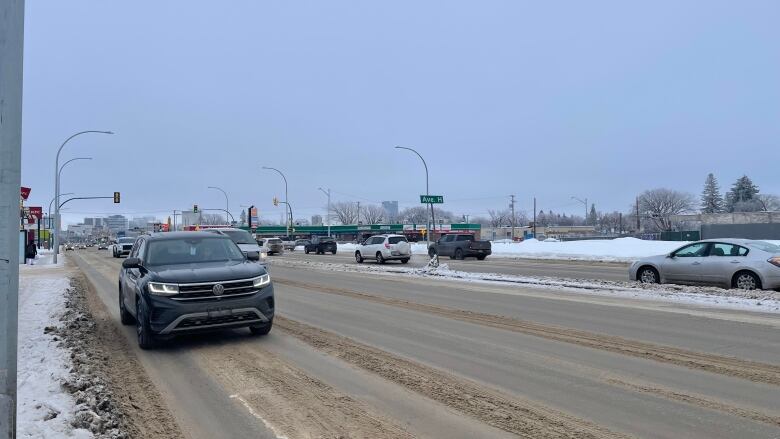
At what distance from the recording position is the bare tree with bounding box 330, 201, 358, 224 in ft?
Result: 535

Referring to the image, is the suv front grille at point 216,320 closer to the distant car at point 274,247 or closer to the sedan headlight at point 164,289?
the sedan headlight at point 164,289

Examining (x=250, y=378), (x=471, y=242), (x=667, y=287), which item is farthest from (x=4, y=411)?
(x=471, y=242)

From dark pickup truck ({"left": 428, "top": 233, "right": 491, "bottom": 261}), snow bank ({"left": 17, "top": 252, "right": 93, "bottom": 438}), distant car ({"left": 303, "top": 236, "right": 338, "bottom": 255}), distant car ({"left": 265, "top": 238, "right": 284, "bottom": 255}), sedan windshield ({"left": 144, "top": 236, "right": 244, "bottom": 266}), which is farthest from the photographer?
distant car ({"left": 303, "top": 236, "right": 338, "bottom": 255})

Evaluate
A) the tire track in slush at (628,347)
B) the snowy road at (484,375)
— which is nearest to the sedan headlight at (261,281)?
the snowy road at (484,375)

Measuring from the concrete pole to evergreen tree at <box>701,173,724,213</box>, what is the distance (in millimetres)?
146265

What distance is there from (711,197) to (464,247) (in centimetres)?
Answer: 11895

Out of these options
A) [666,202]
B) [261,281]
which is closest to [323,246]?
[261,281]

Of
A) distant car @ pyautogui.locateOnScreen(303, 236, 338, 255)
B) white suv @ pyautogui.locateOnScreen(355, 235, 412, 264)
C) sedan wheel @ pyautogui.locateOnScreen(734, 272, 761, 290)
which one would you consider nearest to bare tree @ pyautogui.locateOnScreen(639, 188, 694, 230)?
distant car @ pyautogui.locateOnScreen(303, 236, 338, 255)

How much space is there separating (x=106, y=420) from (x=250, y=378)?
1.82 metres

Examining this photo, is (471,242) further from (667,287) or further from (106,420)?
(106,420)

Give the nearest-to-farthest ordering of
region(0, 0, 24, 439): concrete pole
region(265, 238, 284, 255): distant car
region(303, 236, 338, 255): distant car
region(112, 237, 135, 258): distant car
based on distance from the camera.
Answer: region(0, 0, 24, 439): concrete pole < region(112, 237, 135, 258): distant car < region(265, 238, 284, 255): distant car < region(303, 236, 338, 255): distant car

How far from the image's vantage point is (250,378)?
21.6 ft

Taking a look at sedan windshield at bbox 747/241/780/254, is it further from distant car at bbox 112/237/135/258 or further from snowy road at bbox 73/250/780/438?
distant car at bbox 112/237/135/258

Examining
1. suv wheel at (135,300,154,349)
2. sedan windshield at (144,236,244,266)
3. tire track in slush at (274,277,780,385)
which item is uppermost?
sedan windshield at (144,236,244,266)
